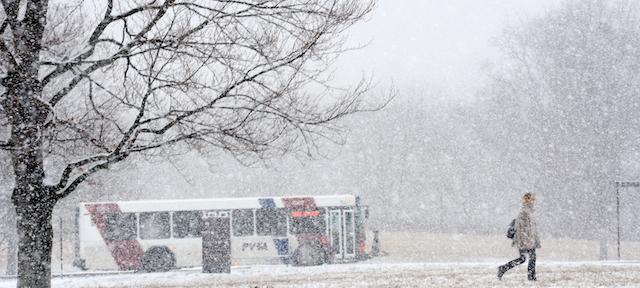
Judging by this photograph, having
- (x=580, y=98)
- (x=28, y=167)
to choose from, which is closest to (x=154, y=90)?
(x=28, y=167)

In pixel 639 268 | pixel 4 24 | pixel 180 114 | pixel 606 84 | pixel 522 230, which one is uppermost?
pixel 606 84

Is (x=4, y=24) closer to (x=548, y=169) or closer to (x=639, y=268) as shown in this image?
(x=639, y=268)

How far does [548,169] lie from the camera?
36469mm

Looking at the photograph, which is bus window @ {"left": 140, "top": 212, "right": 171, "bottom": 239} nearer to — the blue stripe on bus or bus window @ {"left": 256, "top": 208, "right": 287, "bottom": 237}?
bus window @ {"left": 256, "top": 208, "right": 287, "bottom": 237}

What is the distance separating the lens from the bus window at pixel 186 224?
25.1 m

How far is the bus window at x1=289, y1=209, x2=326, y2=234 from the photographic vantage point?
25.4m

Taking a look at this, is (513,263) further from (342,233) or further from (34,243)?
(342,233)

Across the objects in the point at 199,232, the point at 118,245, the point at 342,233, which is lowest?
the point at 118,245

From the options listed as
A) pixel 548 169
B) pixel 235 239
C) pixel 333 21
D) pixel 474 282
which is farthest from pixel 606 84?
pixel 333 21

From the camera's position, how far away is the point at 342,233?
25719 millimetres

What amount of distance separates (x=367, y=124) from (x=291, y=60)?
60.4 m

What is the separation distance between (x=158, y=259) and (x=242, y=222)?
2.94 m

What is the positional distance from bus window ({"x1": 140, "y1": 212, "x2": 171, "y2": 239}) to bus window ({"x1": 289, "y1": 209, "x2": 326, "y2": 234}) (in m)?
4.06

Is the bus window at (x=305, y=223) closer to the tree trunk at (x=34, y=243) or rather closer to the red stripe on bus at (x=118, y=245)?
the red stripe on bus at (x=118, y=245)
